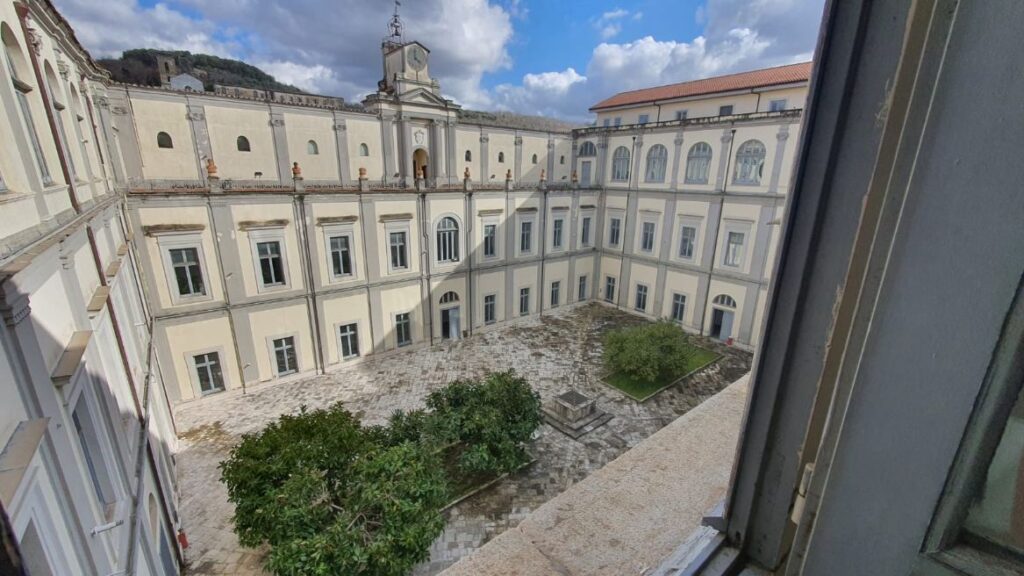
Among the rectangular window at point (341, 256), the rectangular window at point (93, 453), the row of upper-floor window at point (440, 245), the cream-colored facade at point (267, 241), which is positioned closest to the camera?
the cream-colored facade at point (267, 241)

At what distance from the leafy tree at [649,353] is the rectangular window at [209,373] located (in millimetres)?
12716

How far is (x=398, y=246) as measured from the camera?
16.4 m

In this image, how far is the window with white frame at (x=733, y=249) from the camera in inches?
709

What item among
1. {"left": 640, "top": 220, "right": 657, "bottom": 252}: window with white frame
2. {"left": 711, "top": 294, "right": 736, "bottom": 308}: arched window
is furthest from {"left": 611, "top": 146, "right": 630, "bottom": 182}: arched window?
{"left": 711, "top": 294, "right": 736, "bottom": 308}: arched window

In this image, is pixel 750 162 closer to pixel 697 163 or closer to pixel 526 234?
pixel 697 163

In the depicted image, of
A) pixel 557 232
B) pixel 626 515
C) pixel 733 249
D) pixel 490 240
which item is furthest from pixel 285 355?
pixel 733 249

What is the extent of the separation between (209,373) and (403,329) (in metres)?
6.46

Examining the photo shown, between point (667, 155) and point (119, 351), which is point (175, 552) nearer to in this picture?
point (119, 351)

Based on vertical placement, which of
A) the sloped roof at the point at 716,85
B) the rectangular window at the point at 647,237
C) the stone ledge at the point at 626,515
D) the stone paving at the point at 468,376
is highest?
the sloped roof at the point at 716,85

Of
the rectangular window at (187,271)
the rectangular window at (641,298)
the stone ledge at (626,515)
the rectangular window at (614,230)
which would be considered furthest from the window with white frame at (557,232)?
the stone ledge at (626,515)

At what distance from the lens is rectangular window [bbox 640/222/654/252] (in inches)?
829

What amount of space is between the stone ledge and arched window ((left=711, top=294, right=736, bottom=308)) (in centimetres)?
1661

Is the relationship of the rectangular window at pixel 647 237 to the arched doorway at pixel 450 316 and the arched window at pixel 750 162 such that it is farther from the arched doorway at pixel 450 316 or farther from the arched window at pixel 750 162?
the arched doorway at pixel 450 316

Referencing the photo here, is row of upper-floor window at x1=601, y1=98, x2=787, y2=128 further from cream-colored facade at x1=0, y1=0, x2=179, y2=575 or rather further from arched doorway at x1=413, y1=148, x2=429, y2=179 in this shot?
cream-colored facade at x1=0, y1=0, x2=179, y2=575
